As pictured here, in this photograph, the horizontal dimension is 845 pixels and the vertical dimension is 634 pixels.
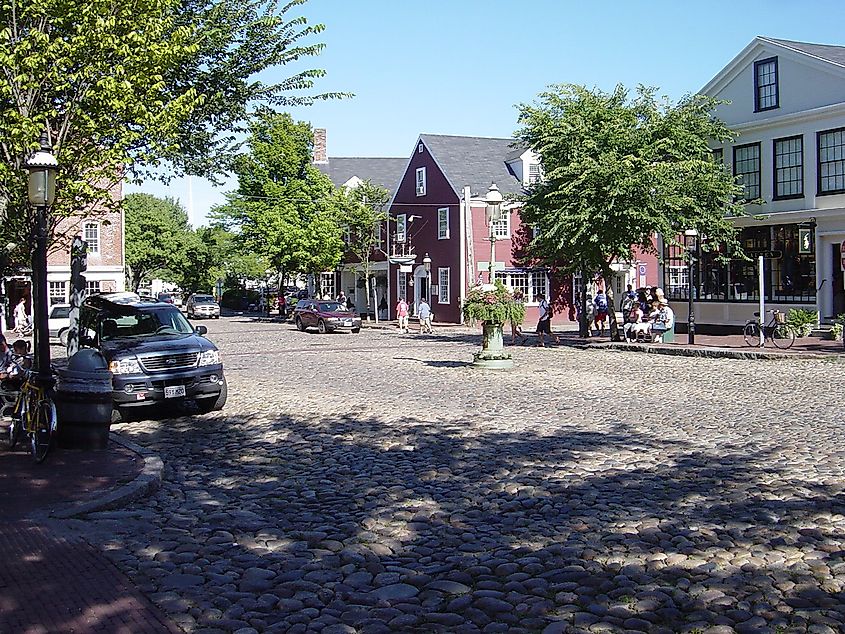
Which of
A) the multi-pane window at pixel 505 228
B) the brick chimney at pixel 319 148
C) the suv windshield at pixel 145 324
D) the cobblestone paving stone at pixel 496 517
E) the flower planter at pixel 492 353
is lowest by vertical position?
the cobblestone paving stone at pixel 496 517

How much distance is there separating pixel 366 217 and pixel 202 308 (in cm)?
1589

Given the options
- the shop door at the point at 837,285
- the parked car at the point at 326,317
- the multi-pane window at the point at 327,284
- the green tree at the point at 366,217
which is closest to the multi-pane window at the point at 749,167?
the shop door at the point at 837,285

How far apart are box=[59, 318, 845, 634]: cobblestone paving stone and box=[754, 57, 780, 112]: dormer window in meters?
18.5

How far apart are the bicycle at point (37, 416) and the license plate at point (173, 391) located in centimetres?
309

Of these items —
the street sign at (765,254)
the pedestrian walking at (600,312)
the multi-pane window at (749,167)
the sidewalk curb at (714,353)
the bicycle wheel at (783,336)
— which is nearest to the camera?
the sidewalk curb at (714,353)

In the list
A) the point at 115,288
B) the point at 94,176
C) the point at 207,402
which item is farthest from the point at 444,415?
the point at 115,288

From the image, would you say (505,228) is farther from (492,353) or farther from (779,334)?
(492,353)

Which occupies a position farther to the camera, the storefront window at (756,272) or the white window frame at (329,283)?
the white window frame at (329,283)

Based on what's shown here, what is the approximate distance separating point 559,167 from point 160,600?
23.3 metres

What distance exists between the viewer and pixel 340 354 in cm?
2761

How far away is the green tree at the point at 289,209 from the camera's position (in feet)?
178

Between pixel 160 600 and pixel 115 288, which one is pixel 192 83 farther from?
pixel 115 288

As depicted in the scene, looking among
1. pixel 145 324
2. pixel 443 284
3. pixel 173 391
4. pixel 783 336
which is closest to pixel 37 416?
pixel 173 391

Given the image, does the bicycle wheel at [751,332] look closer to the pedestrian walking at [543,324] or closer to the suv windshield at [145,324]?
the pedestrian walking at [543,324]
